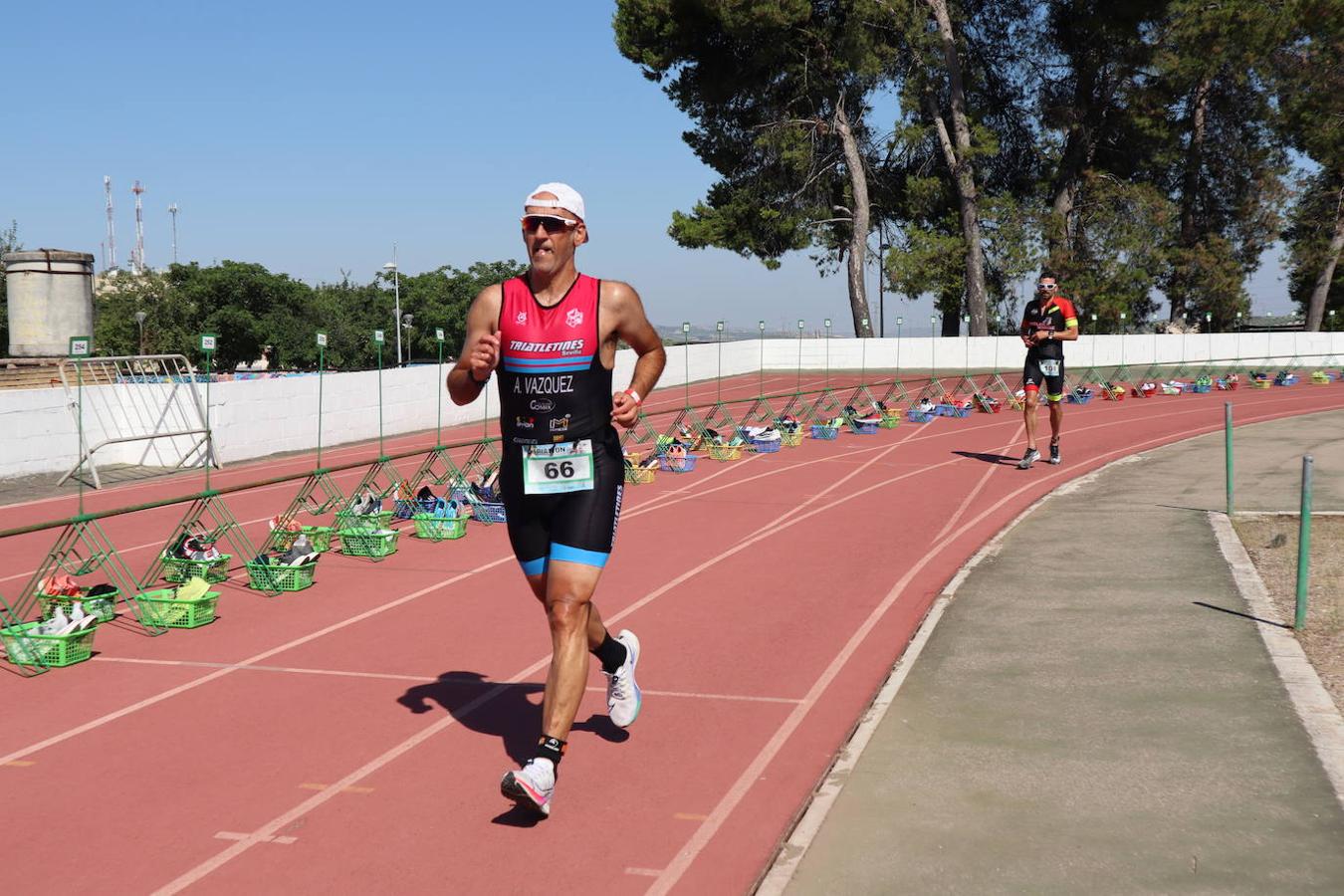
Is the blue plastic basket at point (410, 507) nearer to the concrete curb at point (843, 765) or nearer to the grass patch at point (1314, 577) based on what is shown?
the concrete curb at point (843, 765)

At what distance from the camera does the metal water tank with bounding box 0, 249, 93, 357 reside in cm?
2622

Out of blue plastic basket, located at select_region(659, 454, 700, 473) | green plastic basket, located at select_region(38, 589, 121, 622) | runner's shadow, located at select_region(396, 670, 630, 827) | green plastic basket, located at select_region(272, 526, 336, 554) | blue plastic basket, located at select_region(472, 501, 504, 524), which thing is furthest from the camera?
blue plastic basket, located at select_region(659, 454, 700, 473)

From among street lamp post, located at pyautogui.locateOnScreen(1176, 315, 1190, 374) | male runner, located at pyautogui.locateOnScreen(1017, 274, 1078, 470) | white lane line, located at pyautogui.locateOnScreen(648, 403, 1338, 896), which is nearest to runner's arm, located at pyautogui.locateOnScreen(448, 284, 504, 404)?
white lane line, located at pyautogui.locateOnScreen(648, 403, 1338, 896)

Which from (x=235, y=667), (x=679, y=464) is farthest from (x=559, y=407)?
(x=679, y=464)

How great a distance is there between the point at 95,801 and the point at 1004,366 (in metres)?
39.3

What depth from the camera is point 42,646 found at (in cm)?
724

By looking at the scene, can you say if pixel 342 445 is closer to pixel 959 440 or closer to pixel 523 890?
pixel 959 440

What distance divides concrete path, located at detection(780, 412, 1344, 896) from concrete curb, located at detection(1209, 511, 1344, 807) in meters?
0.06

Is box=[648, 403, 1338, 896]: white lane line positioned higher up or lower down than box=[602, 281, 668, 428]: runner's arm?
lower down

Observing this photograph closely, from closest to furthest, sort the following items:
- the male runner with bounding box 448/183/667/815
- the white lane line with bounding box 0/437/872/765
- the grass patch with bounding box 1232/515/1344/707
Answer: the male runner with bounding box 448/183/667/815, the white lane line with bounding box 0/437/872/765, the grass patch with bounding box 1232/515/1344/707

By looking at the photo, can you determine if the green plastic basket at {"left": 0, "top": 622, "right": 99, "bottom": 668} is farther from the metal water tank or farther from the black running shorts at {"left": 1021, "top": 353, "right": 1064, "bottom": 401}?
the metal water tank

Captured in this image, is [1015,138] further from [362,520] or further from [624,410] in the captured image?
[624,410]

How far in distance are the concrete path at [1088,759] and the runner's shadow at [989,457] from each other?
7812mm

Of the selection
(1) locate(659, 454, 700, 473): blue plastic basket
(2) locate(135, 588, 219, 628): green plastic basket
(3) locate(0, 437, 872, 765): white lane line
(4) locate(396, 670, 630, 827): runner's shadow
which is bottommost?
(3) locate(0, 437, 872, 765): white lane line
